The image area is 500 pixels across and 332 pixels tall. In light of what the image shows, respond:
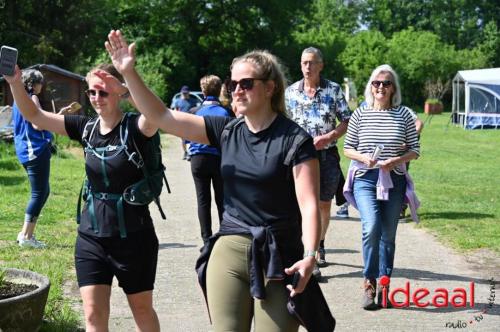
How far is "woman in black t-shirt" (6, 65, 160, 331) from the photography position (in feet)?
14.0

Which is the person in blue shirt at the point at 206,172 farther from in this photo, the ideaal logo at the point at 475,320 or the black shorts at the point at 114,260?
the black shorts at the point at 114,260

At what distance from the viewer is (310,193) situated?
11.6 ft

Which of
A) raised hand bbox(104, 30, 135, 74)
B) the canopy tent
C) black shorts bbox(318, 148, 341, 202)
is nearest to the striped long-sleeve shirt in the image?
black shorts bbox(318, 148, 341, 202)

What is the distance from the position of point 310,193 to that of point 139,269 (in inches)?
51.0

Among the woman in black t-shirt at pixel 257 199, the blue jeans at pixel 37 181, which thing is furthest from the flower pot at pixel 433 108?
the woman in black t-shirt at pixel 257 199

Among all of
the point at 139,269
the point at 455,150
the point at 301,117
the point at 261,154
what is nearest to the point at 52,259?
the point at 301,117

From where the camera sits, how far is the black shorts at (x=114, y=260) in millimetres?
4262

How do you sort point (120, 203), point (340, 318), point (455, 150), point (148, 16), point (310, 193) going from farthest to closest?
point (148, 16), point (455, 150), point (340, 318), point (120, 203), point (310, 193)

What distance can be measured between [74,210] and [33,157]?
118 inches

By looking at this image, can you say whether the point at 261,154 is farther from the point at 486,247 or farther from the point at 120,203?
the point at 486,247

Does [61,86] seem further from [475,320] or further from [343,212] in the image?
[475,320]

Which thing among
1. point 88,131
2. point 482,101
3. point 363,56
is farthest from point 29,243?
point 363,56

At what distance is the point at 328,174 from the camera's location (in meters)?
7.20

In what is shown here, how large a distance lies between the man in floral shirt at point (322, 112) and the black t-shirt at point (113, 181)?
297cm
